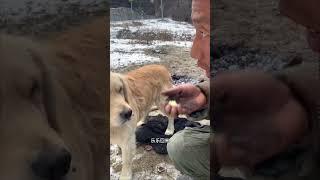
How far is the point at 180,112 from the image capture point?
1097 millimetres

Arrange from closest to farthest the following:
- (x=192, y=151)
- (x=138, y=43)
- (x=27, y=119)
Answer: (x=27, y=119), (x=138, y=43), (x=192, y=151)


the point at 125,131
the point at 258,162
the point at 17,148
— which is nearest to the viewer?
the point at 17,148

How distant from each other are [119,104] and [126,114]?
1.2 inches

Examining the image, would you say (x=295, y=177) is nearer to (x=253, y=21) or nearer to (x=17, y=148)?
(x=253, y=21)

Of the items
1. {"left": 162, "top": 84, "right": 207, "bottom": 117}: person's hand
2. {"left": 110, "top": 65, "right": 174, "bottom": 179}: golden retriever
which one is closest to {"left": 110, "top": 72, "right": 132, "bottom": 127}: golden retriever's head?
{"left": 110, "top": 65, "right": 174, "bottom": 179}: golden retriever

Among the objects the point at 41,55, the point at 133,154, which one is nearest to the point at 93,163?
the point at 133,154

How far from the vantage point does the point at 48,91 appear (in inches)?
39.4

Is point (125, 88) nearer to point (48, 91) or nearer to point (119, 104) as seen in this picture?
point (119, 104)

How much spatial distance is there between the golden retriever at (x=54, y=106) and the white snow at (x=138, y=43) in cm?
2

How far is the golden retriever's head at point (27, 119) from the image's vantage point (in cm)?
93

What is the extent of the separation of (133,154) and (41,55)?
0.27 meters

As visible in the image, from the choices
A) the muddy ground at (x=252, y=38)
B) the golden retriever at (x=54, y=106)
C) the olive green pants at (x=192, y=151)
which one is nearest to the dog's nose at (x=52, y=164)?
the golden retriever at (x=54, y=106)

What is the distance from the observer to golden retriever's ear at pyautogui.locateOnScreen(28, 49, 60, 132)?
3.26ft

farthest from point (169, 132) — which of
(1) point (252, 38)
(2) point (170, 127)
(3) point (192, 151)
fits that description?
(1) point (252, 38)
